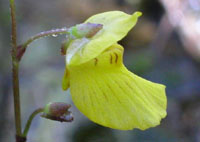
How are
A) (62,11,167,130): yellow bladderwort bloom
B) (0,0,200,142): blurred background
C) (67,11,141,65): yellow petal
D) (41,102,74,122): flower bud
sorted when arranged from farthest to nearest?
(0,0,200,142): blurred background → (41,102,74,122): flower bud → (62,11,167,130): yellow bladderwort bloom → (67,11,141,65): yellow petal

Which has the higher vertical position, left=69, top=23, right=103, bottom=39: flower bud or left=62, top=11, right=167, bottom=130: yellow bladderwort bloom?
left=69, top=23, right=103, bottom=39: flower bud

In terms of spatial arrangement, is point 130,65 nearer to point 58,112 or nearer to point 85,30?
point 58,112

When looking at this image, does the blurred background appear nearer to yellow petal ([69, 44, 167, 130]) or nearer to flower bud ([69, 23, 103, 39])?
yellow petal ([69, 44, 167, 130])

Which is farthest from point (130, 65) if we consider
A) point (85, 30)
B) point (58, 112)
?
point (85, 30)

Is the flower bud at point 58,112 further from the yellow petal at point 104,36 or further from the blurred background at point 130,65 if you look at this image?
the blurred background at point 130,65

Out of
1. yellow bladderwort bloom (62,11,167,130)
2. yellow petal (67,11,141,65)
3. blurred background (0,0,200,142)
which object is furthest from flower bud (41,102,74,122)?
blurred background (0,0,200,142)

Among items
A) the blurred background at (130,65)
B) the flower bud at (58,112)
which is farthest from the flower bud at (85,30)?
the blurred background at (130,65)
